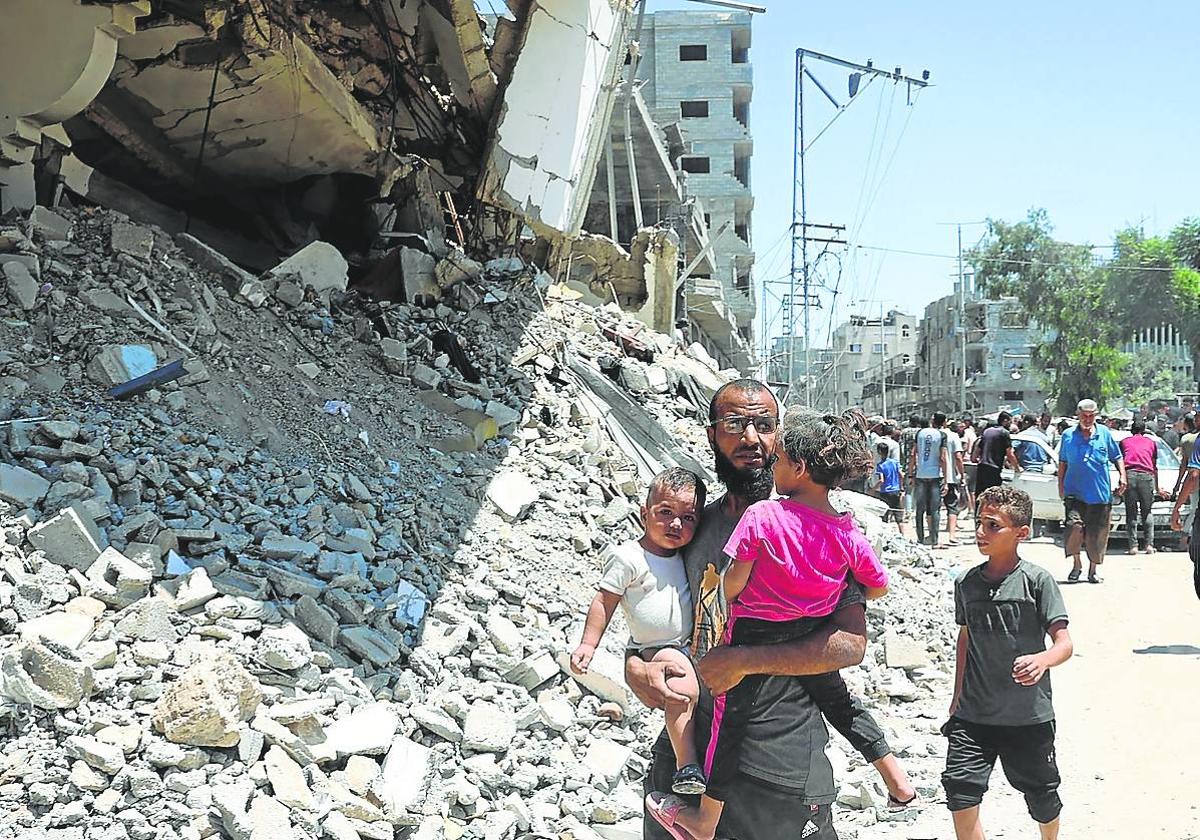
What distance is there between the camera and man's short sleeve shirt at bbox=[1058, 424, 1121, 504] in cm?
977

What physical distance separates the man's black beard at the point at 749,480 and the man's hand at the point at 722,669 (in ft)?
1.51

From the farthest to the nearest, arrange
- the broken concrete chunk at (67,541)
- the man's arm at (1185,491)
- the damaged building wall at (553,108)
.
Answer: the damaged building wall at (553,108) < the man's arm at (1185,491) < the broken concrete chunk at (67,541)

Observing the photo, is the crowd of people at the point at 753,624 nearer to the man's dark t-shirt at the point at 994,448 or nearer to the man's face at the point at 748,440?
the man's face at the point at 748,440

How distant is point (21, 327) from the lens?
6195mm

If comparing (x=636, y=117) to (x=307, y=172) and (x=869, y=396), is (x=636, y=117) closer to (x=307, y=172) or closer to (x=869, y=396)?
(x=307, y=172)

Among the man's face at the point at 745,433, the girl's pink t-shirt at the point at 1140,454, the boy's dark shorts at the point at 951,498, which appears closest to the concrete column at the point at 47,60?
the man's face at the point at 745,433

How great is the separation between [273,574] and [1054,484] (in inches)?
462

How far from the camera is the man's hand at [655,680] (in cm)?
292

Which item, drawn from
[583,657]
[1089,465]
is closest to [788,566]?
[583,657]

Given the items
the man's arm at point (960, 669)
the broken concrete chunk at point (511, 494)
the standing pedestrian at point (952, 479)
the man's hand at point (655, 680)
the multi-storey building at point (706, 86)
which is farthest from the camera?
the multi-storey building at point (706, 86)

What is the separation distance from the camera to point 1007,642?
152 inches

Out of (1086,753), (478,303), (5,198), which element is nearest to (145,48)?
(5,198)

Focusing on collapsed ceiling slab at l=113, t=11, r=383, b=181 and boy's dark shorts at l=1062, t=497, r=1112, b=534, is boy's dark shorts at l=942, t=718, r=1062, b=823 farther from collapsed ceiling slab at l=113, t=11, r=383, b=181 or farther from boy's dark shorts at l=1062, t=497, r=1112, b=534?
collapsed ceiling slab at l=113, t=11, r=383, b=181

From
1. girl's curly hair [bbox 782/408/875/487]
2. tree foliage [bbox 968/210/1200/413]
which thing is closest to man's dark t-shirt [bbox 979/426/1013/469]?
girl's curly hair [bbox 782/408/875/487]
